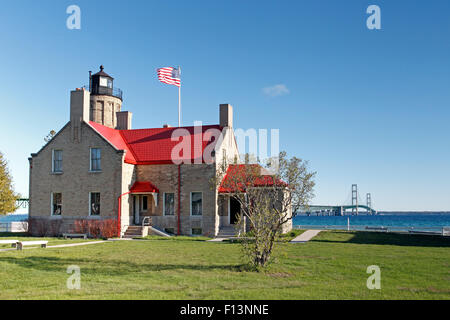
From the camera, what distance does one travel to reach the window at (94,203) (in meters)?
28.6

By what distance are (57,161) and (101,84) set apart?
582 inches

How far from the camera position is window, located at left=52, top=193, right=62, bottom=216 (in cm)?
2954

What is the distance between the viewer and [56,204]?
97.5ft

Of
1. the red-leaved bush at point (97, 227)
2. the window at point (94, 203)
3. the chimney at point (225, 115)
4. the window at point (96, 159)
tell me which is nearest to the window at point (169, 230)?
the red-leaved bush at point (97, 227)

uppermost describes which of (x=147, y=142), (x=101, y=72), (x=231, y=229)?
(x=101, y=72)

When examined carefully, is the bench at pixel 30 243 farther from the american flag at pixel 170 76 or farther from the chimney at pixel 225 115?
the american flag at pixel 170 76

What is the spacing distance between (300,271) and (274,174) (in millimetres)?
3313

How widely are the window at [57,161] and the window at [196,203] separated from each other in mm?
10231

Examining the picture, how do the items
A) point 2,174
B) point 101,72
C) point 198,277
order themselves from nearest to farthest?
point 198,277, point 2,174, point 101,72

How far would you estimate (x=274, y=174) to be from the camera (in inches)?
548

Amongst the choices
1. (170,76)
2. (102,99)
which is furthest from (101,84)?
(170,76)
